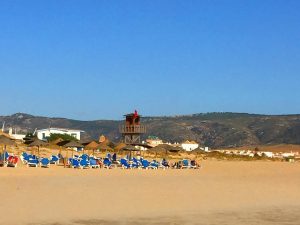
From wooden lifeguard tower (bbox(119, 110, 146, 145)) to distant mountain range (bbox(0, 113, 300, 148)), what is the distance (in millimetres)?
72941

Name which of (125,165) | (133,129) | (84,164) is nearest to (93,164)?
(84,164)

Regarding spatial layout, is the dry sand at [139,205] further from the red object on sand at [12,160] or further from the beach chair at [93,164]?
the beach chair at [93,164]

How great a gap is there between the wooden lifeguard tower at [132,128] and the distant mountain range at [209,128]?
72941 millimetres

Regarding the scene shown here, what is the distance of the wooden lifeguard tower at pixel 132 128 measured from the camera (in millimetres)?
55453

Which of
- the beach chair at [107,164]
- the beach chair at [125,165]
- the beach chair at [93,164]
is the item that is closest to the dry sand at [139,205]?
the beach chair at [93,164]

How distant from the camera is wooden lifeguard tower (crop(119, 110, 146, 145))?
55.5m

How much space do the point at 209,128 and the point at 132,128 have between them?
341 ft

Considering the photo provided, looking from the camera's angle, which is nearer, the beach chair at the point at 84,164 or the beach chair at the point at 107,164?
the beach chair at the point at 84,164

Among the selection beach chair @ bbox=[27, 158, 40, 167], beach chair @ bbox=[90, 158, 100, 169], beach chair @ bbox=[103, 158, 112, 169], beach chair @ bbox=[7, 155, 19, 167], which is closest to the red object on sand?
beach chair @ bbox=[7, 155, 19, 167]

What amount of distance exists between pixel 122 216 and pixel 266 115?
16541 cm

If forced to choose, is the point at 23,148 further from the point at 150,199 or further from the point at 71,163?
the point at 150,199

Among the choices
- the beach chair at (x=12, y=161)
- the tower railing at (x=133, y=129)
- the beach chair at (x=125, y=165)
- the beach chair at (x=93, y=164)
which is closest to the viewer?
the beach chair at (x=12, y=161)

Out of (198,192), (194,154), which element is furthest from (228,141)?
(198,192)

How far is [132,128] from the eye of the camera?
55.7m
